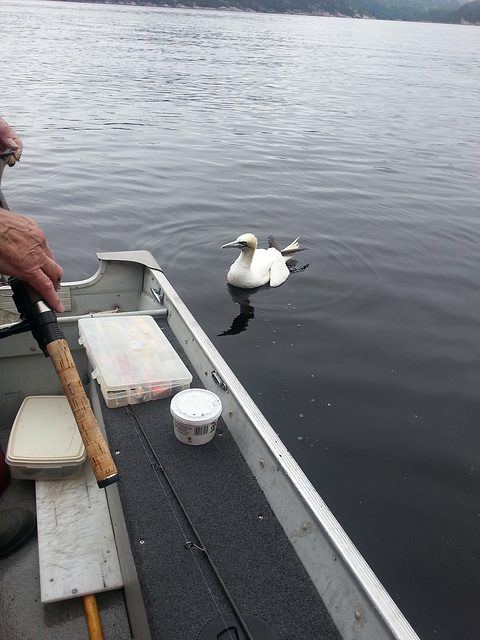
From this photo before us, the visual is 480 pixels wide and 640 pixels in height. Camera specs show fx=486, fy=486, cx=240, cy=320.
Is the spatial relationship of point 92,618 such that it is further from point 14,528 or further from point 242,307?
point 242,307

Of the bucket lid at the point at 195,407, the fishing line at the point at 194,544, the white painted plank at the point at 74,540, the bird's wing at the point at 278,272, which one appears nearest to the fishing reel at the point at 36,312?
the bucket lid at the point at 195,407

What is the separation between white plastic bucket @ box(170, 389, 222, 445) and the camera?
3.18 metres

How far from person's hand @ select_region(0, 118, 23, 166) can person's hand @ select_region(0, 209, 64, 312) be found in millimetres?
1057

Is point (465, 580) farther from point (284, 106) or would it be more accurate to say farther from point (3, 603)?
point (284, 106)

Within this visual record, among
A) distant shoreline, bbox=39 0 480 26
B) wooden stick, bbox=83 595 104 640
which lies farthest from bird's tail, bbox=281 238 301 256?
distant shoreline, bbox=39 0 480 26

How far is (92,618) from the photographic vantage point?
9.52 feet

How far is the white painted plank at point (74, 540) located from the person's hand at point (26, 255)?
6.36ft

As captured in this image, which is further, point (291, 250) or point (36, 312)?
point (291, 250)

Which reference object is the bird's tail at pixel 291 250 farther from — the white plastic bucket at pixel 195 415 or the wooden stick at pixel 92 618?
the wooden stick at pixel 92 618

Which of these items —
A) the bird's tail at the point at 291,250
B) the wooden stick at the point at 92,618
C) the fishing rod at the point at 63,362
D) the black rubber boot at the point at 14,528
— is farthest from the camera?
the bird's tail at the point at 291,250

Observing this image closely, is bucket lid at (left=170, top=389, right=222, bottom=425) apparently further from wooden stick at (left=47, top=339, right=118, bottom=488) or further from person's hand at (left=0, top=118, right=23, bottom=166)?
person's hand at (left=0, top=118, right=23, bottom=166)

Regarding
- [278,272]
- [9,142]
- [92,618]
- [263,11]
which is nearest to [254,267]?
[278,272]

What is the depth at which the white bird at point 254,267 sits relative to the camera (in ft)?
28.0

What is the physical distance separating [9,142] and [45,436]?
7.54 feet
